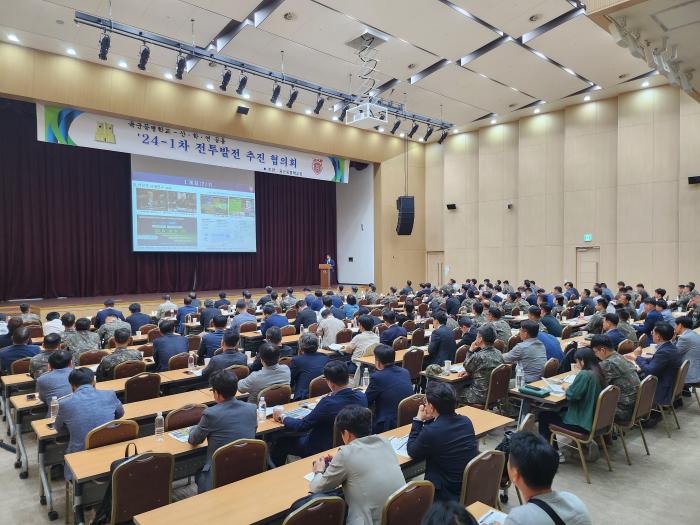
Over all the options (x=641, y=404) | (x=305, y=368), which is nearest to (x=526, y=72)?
(x=641, y=404)

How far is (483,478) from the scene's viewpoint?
2.85 meters

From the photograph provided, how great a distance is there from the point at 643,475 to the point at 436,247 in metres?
16.0

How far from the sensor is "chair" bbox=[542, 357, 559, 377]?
5.32 metres

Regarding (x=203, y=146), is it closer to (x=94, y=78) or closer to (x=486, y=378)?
(x=94, y=78)

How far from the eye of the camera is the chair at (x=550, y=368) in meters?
5.32

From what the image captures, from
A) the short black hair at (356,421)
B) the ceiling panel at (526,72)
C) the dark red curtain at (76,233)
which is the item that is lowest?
the short black hair at (356,421)

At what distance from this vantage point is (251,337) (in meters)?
7.68

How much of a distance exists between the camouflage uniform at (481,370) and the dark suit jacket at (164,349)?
144 inches

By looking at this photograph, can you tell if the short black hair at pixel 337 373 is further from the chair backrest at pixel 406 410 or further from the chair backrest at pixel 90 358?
the chair backrest at pixel 90 358

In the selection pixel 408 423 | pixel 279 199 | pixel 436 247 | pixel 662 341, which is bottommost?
pixel 408 423

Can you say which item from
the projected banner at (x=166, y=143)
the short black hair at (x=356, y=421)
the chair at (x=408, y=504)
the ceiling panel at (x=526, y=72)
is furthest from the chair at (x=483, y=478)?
the projected banner at (x=166, y=143)

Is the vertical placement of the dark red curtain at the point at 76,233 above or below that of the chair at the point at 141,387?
above

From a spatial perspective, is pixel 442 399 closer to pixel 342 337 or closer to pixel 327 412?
pixel 327 412

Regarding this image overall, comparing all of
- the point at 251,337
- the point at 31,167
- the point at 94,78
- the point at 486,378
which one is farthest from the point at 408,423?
the point at 31,167
